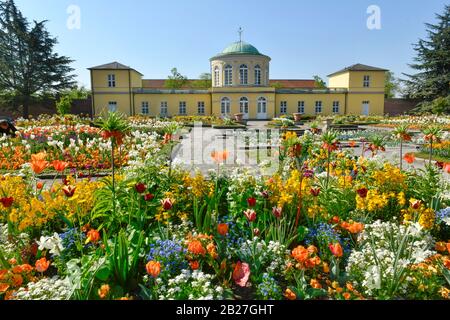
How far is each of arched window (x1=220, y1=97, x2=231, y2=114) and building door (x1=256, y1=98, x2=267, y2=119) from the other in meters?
3.24

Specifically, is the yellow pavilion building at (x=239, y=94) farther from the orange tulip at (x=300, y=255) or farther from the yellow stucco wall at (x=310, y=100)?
the orange tulip at (x=300, y=255)

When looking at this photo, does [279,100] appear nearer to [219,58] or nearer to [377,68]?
[219,58]

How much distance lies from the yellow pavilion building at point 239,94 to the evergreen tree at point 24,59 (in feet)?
18.0

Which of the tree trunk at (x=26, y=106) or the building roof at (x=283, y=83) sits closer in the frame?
the tree trunk at (x=26, y=106)

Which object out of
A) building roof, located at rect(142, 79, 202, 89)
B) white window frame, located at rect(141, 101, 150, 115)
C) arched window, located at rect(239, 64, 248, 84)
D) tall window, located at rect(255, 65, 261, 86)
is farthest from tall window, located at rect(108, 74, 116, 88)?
building roof, located at rect(142, 79, 202, 89)

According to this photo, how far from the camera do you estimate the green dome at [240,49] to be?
1450 inches

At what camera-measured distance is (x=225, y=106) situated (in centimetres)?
3603

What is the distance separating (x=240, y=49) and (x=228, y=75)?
11.3 feet

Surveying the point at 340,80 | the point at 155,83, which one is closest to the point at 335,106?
the point at 340,80

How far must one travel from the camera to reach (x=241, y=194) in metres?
3.73

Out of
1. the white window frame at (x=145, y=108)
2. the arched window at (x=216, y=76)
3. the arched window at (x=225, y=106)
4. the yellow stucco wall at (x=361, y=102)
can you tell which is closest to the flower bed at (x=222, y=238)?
the arched window at (x=225, y=106)

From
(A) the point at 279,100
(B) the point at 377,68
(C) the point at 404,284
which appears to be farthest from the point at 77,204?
(B) the point at 377,68
